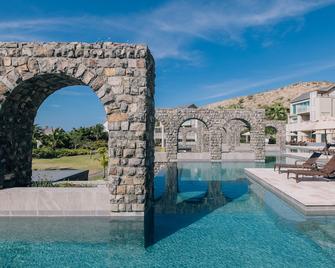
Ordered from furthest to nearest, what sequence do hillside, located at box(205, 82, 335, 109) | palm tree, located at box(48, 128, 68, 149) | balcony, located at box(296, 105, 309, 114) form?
hillside, located at box(205, 82, 335, 109) < balcony, located at box(296, 105, 309, 114) < palm tree, located at box(48, 128, 68, 149)

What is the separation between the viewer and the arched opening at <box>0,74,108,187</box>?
8.88 m

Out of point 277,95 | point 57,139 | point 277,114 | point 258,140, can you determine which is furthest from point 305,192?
point 277,95

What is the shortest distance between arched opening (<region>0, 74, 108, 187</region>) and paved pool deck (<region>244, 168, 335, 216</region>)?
7.76 metres

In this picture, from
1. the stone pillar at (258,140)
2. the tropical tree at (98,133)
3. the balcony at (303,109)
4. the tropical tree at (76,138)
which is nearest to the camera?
the stone pillar at (258,140)

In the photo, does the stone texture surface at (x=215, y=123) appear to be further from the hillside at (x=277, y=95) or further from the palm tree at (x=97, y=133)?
the hillside at (x=277, y=95)

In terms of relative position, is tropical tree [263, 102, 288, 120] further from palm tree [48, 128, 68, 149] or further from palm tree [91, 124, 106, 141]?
palm tree [48, 128, 68, 149]

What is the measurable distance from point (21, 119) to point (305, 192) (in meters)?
10.0

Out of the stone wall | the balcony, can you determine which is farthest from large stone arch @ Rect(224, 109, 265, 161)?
the balcony

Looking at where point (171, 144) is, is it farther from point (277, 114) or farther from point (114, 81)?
point (277, 114)

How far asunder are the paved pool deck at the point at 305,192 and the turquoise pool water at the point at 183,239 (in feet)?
1.05

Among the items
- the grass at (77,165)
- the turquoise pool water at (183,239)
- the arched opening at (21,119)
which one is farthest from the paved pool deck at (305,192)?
the grass at (77,165)

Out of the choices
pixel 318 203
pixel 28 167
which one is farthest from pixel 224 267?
pixel 28 167

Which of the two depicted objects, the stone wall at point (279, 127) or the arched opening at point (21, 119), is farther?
the stone wall at point (279, 127)

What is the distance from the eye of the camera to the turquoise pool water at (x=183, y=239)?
5664 millimetres
